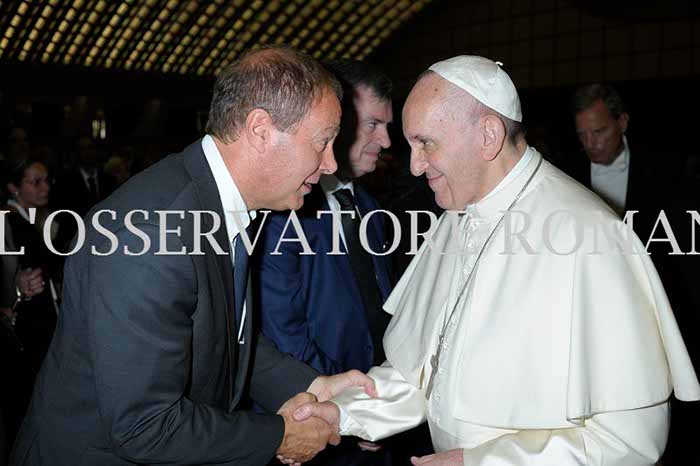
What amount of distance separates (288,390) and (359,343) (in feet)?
1.53

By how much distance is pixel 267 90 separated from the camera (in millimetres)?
2104

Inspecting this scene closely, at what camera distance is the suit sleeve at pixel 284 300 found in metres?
2.89

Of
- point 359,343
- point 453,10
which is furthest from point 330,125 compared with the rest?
point 453,10

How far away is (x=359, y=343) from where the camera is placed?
3.09 m

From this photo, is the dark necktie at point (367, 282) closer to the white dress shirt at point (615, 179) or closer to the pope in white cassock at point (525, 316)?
the pope in white cassock at point (525, 316)

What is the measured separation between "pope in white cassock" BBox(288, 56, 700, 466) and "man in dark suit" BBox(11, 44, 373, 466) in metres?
0.40

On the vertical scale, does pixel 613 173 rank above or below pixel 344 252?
above

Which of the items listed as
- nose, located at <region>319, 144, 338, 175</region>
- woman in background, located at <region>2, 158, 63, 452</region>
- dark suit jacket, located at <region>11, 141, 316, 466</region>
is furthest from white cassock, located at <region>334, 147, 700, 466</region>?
woman in background, located at <region>2, 158, 63, 452</region>

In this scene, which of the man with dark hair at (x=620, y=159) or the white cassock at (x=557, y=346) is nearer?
the white cassock at (x=557, y=346)

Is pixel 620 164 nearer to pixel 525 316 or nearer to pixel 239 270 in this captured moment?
pixel 525 316

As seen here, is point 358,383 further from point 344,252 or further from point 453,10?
point 453,10

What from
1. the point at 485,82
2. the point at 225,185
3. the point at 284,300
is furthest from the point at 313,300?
the point at 485,82

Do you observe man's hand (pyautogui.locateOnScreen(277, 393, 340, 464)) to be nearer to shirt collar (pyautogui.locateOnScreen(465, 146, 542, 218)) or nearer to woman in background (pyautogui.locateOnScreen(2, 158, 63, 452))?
shirt collar (pyautogui.locateOnScreen(465, 146, 542, 218))

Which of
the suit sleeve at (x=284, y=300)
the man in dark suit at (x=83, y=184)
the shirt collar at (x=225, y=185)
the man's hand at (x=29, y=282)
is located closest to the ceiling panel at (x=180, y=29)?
the man in dark suit at (x=83, y=184)
